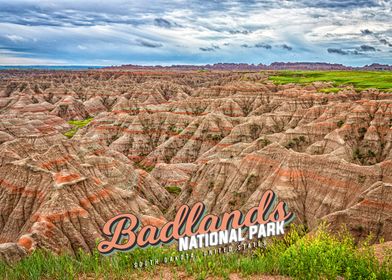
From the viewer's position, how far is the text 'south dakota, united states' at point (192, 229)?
862 inches

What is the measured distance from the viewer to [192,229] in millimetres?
23969

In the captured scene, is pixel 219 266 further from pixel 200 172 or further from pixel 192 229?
pixel 200 172

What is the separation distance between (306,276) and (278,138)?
71664mm

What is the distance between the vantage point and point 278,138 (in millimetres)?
89000

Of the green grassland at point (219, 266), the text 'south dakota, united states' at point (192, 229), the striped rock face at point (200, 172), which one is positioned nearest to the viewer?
the green grassland at point (219, 266)

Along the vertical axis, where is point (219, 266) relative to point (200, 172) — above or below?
above

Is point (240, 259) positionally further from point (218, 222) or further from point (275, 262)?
point (218, 222)

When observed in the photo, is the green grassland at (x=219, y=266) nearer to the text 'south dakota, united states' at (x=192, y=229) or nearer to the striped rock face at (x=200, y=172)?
the text 'south dakota, united states' at (x=192, y=229)

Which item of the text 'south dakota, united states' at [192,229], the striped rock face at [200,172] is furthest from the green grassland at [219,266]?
the striped rock face at [200,172]

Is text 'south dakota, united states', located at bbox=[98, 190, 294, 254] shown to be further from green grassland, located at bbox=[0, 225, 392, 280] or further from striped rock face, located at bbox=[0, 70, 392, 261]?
striped rock face, located at bbox=[0, 70, 392, 261]

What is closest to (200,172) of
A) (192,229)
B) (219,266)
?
(192,229)

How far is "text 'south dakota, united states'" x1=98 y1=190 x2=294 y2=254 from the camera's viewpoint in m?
21.9

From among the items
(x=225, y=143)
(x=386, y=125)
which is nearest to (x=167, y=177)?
(x=225, y=143)

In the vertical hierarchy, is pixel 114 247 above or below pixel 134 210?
above
